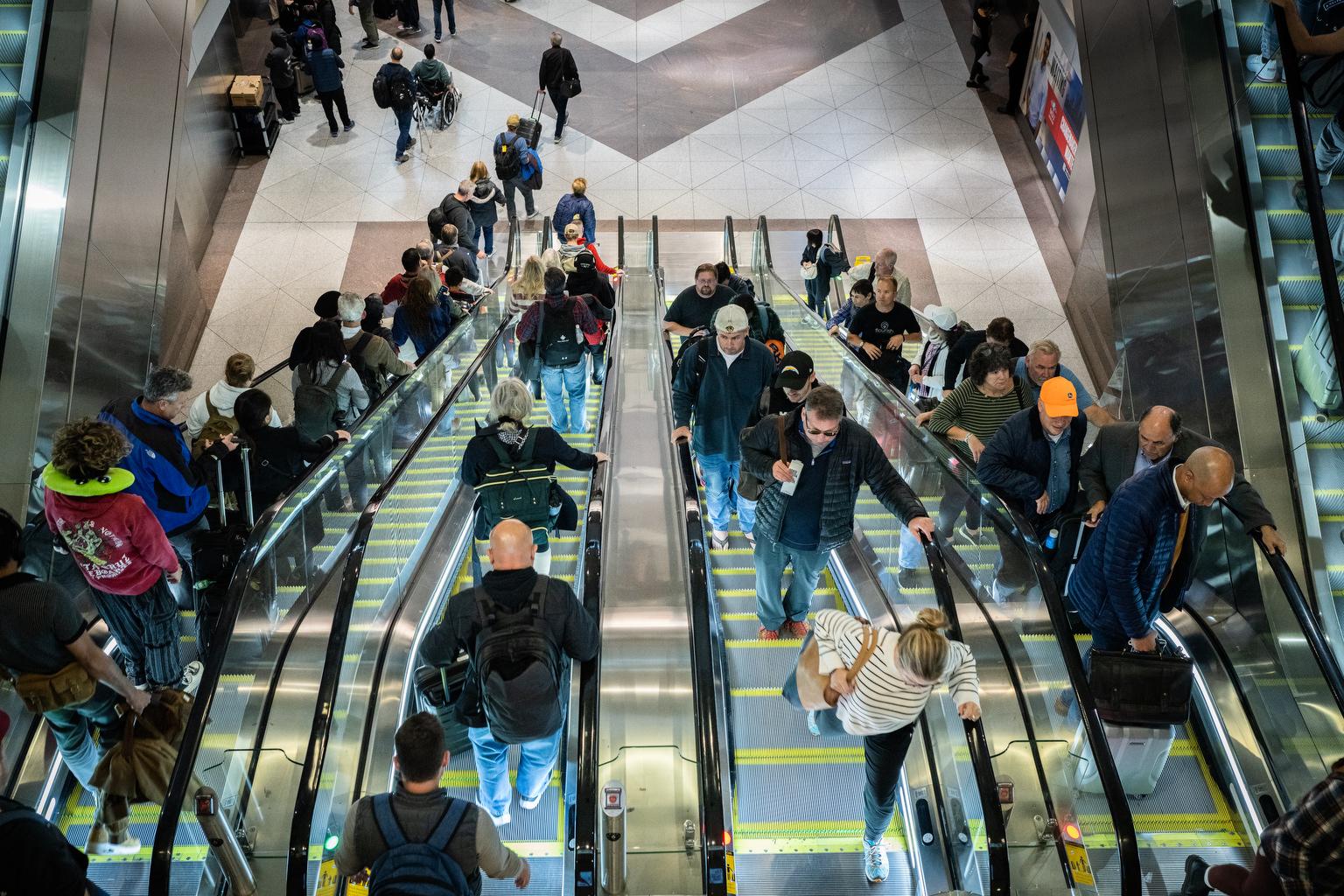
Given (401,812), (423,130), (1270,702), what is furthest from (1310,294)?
(423,130)

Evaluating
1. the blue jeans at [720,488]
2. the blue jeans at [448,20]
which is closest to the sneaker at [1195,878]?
the blue jeans at [720,488]

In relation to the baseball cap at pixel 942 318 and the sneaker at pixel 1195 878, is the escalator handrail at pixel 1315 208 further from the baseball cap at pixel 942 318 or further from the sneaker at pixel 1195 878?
the sneaker at pixel 1195 878

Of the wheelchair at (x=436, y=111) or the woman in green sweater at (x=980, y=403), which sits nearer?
the woman in green sweater at (x=980, y=403)

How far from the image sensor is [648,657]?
5.04 m

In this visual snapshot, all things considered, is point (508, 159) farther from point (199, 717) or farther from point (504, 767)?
point (199, 717)

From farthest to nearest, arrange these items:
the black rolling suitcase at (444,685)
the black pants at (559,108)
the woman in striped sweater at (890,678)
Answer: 1. the black pants at (559,108)
2. the black rolling suitcase at (444,685)
3. the woman in striped sweater at (890,678)

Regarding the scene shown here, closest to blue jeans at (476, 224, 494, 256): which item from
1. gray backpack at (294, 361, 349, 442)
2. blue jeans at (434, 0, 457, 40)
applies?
blue jeans at (434, 0, 457, 40)

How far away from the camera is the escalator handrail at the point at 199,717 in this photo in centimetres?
343

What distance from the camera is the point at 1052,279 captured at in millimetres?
14508

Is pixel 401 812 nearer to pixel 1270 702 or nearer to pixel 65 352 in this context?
pixel 1270 702

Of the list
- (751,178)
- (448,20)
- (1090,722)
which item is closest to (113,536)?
(1090,722)

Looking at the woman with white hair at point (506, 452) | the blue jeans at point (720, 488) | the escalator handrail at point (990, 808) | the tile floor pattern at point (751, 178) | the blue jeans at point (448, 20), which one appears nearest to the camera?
the escalator handrail at point (990, 808)

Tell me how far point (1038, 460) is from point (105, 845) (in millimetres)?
4600

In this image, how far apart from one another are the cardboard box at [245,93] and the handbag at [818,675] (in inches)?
601
